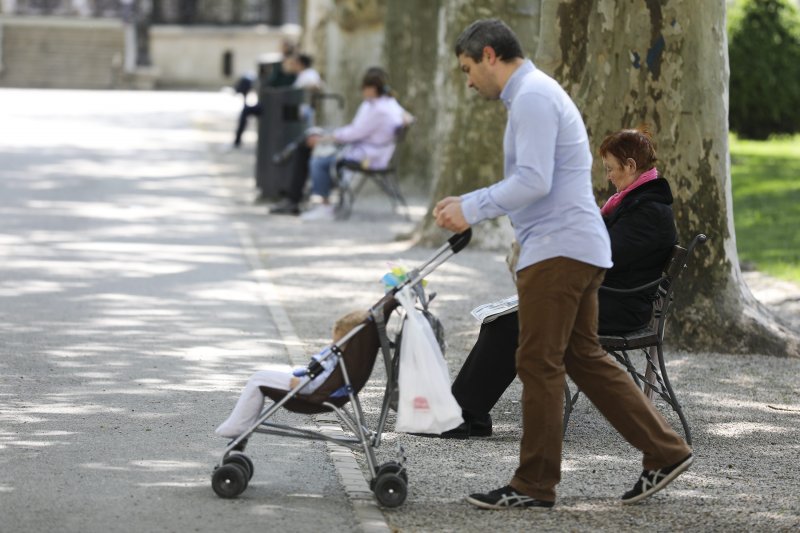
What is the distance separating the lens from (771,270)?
48.7 feet

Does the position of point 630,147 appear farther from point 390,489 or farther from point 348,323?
point 390,489

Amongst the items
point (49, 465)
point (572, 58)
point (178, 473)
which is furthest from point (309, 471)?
point (572, 58)

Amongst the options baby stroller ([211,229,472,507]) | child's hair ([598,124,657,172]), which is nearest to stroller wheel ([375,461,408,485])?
baby stroller ([211,229,472,507])

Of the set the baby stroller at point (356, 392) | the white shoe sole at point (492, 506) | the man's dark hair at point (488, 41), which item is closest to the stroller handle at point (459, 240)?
the baby stroller at point (356, 392)

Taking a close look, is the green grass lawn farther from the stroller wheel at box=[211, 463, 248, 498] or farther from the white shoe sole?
the stroller wheel at box=[211, 463, 248, 498]

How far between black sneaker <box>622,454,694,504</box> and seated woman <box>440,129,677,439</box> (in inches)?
51.9

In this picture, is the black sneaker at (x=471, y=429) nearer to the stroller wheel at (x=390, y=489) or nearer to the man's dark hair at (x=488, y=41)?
the stroller wheel at (x=390, y=489)

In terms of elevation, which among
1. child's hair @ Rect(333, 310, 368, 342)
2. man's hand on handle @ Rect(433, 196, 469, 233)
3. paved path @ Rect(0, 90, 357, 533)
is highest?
man's hand on handle @ Rect(433, 196, 469, 233)

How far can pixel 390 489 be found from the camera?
21.0ft

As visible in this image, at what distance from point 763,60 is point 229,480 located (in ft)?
74.8

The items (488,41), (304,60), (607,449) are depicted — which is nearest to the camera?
(488,41)

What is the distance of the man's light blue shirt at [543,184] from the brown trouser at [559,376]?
0.26 ft

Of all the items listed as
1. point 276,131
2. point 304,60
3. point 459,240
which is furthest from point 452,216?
point 304,60

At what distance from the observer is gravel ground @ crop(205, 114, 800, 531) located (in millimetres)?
6453
